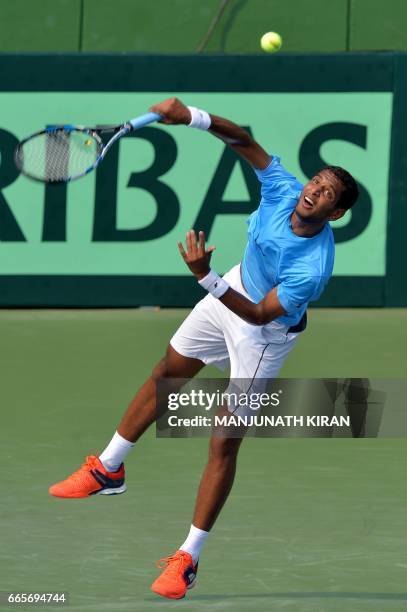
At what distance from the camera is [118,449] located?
7.49 metres

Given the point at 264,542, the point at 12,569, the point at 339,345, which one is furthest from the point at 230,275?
the point at 339,345

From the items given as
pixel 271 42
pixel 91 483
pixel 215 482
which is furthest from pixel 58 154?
pixel 271 42

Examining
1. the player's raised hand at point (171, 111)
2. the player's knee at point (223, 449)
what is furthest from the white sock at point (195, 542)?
the player's raised hand at point (171, 111)

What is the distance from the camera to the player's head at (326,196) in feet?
22.2

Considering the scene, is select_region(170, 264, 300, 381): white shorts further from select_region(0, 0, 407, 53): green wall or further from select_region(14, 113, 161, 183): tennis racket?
select_region(0, 0, 407, 53): green wall

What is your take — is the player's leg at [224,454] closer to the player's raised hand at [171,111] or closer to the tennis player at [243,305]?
the tennis player at [243,305]

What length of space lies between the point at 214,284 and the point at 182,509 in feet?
5.52

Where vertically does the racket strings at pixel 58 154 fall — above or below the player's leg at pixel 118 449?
above

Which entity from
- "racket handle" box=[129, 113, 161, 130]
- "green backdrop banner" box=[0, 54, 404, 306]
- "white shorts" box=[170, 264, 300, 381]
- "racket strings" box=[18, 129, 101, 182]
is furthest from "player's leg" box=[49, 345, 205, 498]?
"green backdrop banner" box=[0, 54, 404, 306]

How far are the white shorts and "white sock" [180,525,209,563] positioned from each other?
0.76m

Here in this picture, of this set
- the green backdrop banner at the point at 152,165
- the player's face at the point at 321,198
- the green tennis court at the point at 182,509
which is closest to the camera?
the green tennis court at the point at 182,509

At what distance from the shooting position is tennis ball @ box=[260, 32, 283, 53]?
13492mm

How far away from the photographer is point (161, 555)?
6988 millimetres

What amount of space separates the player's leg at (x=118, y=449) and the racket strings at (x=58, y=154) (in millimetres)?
1020
